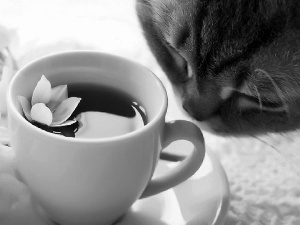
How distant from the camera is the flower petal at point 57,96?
2.63 feet

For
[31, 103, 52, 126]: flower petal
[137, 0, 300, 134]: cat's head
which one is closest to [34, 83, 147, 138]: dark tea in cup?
[31, 103, 52, 126]: flower petal

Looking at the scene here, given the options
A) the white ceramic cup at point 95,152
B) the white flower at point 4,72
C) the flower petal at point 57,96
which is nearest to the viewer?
the white ceramic cup at point 95,152

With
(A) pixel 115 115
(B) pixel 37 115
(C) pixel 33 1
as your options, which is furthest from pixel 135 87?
(C) pixel 33 1

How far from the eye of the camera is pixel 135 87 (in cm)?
84

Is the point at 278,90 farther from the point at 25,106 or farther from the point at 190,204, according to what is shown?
the point at 25,106

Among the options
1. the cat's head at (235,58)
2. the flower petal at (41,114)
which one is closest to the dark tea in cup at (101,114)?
the flower petal at (41,114)

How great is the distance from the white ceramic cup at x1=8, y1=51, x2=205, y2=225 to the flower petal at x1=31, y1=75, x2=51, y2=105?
0.01 metres

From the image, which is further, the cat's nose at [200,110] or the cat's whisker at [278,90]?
the cat's nose at [200,110]

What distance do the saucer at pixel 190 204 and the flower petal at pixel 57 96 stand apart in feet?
0.56

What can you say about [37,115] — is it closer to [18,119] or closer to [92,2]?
[18,119]

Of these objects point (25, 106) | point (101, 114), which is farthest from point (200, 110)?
point (25, 106)

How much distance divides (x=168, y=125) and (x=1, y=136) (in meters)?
0.27

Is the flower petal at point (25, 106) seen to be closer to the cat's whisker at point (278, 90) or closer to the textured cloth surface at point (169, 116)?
the textured cloth surface at point (169, 116)

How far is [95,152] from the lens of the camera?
69 cm
